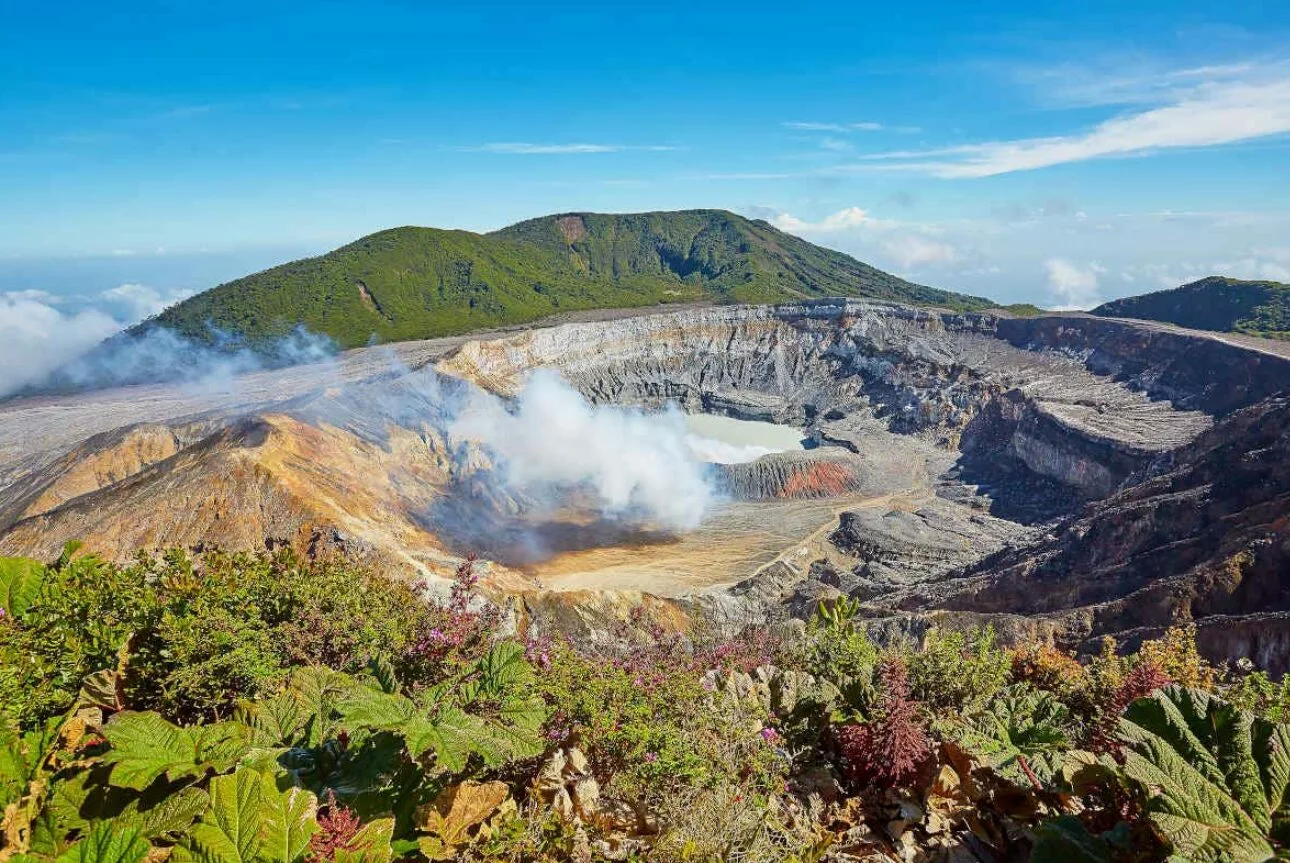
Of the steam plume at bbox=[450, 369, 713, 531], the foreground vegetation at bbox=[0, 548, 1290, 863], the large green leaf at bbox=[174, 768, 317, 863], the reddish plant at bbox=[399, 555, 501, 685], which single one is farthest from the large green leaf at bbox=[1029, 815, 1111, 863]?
the steam plume at bbox=[450, 369, 713, 531]

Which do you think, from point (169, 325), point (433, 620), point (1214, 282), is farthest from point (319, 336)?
point (1214, 282)

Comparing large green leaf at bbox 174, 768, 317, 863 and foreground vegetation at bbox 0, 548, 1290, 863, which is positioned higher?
large green leaf at bbox 174, 768, 317, 863

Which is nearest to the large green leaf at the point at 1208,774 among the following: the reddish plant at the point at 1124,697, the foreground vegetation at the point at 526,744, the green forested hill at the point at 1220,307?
the foreground vegetation at the point at 526,744

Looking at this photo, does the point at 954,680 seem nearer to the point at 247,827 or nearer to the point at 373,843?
the point at 373,843

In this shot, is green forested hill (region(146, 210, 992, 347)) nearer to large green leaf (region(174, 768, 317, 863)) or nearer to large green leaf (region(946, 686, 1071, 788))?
large green leaf (region(946, 686, 1071, 788))

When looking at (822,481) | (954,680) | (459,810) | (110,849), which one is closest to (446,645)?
(459,810)

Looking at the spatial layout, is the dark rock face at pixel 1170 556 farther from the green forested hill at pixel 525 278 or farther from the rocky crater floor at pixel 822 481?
the green forested hill at pixel 525 278
